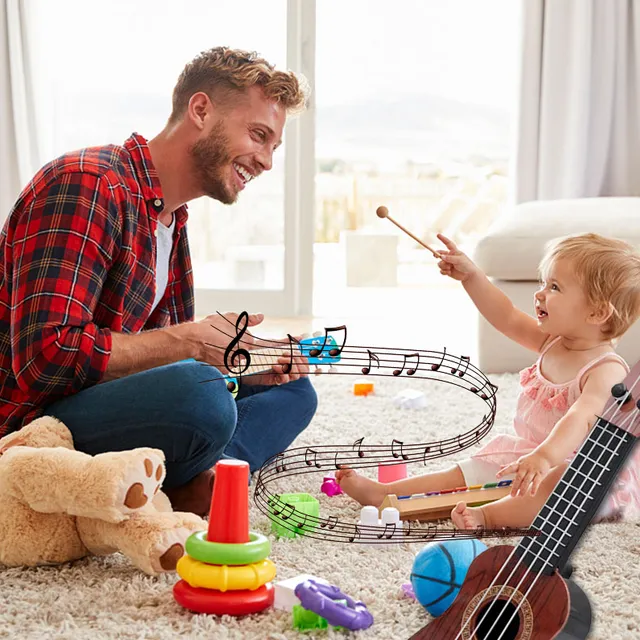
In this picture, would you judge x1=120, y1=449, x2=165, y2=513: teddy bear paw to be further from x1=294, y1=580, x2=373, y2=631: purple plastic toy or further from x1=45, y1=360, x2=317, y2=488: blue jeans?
x1=294, y1=580, x2=373, y2=631: purple plastic toy

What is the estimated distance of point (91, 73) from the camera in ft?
13.6

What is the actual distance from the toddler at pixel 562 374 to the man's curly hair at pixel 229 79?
410 millimetres

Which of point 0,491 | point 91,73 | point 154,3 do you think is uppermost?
point 154,3

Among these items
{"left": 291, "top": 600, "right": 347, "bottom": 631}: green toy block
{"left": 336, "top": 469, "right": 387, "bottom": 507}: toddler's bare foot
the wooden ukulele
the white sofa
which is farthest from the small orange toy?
the wooden ukulele

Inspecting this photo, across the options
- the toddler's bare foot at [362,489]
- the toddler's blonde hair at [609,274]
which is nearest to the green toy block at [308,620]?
the toddler's bare foot at [362,489]

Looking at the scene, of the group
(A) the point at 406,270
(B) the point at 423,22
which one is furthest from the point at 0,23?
(A) the point at 406,270

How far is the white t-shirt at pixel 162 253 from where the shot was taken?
1.74m

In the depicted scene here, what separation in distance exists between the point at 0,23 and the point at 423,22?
205 cm

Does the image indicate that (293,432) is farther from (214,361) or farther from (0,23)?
(0,23)

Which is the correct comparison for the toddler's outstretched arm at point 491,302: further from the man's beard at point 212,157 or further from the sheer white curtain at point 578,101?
the sheer white curtain at point 578,101

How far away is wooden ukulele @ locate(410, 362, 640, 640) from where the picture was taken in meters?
0.89

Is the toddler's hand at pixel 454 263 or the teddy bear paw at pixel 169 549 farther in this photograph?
the toddler's hand at pixel 454 263

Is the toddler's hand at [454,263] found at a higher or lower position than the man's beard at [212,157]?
lower

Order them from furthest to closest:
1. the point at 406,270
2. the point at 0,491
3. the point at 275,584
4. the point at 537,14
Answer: the point at 406,270
the point at 537,14
the point at 0,491
the point at 275,584
